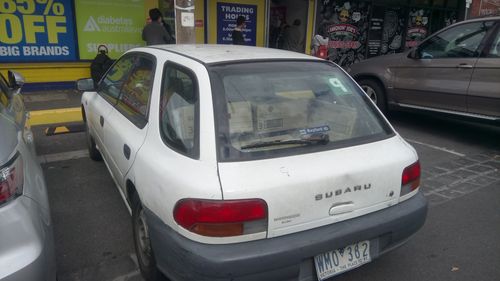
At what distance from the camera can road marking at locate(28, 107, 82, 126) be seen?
613cm

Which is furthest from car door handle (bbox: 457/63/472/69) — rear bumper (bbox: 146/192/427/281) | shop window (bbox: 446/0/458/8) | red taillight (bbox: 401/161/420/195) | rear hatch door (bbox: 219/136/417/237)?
shop window (bbox: 446/0/458/8)

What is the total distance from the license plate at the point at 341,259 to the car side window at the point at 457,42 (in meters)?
4.41

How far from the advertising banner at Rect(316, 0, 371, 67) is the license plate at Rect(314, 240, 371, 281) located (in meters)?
10.0

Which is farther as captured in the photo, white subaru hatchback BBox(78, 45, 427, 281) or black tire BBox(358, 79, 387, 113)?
black tire BBox(358, 79, 387, 113)

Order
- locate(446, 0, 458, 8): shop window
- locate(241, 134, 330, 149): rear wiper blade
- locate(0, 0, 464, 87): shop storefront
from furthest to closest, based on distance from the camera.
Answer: locate(446, 0, 458, 8): shop window → locate(0, 0, 464, 87): shop storefront → locate(241, 134, 330, 149): rear wiper blade

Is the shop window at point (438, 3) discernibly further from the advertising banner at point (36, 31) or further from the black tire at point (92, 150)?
the black tire at point (92, 150)

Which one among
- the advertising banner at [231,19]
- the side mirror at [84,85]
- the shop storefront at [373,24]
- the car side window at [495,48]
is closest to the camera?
the side mirror at [84,85]

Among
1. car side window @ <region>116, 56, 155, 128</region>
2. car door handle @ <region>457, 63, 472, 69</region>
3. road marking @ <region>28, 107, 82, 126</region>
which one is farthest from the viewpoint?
road marking @ <region>28, 107, 82, 126</region>

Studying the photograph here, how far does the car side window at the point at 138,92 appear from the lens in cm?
A: 277

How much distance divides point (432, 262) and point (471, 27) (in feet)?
13.7

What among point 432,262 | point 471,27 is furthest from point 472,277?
point 471,27

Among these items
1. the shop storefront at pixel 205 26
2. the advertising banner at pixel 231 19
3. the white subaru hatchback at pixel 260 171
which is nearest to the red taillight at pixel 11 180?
the white subaru hatchback at pixel 260 171

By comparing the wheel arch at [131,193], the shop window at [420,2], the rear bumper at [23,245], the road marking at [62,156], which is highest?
the shop window at [420,2]

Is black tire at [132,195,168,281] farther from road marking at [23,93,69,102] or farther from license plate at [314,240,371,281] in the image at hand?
road marking at [23,93,69,102]
